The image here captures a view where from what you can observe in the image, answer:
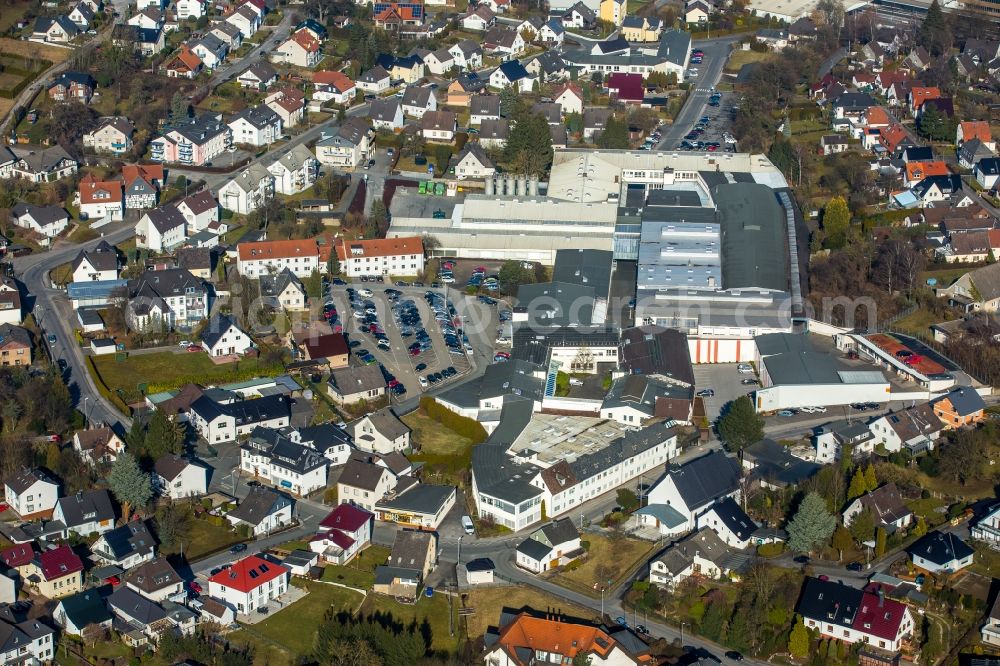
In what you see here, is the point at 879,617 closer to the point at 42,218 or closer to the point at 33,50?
the point at 42,218

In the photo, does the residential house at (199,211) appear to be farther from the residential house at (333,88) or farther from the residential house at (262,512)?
the residential house at (262,512)

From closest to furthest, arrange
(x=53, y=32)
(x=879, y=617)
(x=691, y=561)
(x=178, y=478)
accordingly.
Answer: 1. (x=879, y=617)
2. (x=691, y=561)
3. (x=178, y=478)
4. (x=53, y=32)

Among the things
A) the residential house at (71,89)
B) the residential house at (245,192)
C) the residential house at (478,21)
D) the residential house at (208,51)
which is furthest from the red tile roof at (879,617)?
the residential house at (478,21)

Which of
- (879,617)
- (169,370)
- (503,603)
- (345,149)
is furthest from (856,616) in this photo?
(345,149)

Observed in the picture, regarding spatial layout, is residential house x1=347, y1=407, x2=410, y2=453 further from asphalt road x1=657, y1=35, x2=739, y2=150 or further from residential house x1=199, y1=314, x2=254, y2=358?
asphalt road x1=657, y1=35, x2=739, y2=150

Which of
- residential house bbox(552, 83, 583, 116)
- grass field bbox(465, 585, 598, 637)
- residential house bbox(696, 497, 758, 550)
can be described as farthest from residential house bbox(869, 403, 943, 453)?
residential house bbox(552, 83, 583, 116)
